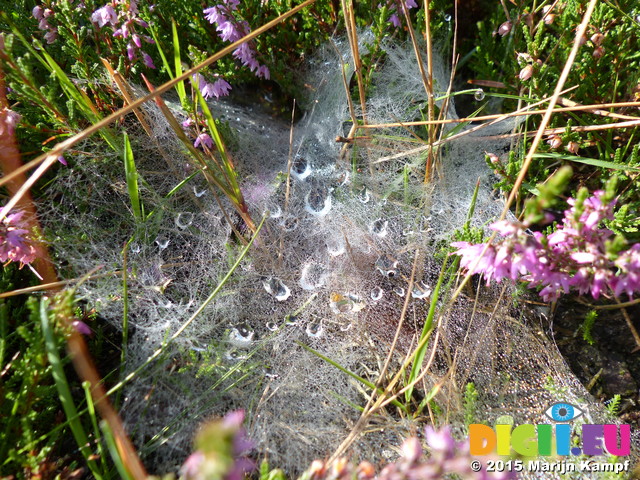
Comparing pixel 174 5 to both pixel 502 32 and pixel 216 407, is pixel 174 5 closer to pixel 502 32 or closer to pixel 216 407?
pixel 502 32

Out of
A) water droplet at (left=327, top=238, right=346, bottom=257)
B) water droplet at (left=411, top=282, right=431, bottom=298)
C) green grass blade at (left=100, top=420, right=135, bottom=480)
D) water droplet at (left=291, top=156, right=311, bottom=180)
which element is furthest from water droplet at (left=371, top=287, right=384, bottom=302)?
green grass blade at (left=100, top=420, right=135, bottom=480)

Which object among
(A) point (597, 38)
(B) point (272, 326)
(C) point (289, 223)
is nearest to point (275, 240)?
(C) point (289, 223)

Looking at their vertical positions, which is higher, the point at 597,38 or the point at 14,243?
the point at 14,243

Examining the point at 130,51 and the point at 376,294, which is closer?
the point at 376,294

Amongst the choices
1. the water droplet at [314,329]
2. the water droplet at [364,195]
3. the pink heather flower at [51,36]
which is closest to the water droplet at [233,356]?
the water droplet at [314,329]

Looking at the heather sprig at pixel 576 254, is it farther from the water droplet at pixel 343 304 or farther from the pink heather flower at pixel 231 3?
the pink heather flower at pixel 231 3

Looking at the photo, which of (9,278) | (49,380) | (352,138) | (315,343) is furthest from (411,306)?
(9,278)

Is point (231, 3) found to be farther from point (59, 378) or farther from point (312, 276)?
point (59, 378)
